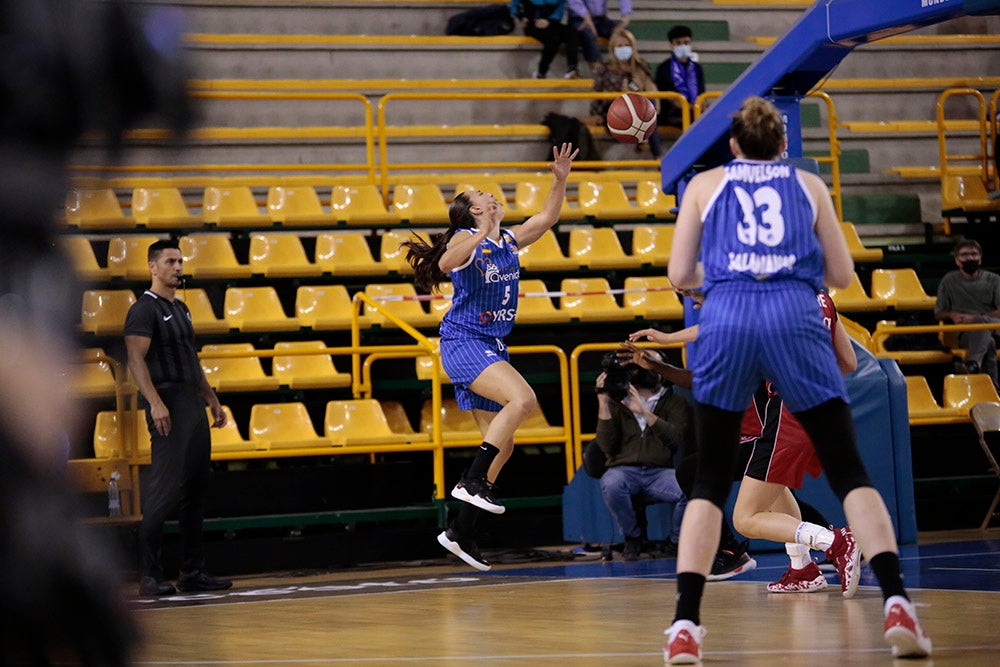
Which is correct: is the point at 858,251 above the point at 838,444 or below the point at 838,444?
above

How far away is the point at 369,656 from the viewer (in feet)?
16.0

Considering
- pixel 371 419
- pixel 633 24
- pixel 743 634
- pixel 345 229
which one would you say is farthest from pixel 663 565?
pixel 633 24

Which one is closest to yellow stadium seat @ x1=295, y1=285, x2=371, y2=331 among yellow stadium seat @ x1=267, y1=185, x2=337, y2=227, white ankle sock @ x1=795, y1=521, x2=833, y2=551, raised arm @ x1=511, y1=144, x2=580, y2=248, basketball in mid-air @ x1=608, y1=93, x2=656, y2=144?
yellow stadium seat @ x1=267, y1=185, x2=337, y2=227

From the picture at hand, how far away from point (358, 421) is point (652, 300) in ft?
10.9

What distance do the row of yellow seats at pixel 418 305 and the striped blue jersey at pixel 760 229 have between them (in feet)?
22.1

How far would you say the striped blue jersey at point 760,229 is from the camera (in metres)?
4.38

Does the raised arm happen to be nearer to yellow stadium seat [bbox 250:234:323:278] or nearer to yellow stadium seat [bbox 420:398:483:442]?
yellow stadium seat [bbox 420:398:483:442]

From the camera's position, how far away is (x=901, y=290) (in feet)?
43.1

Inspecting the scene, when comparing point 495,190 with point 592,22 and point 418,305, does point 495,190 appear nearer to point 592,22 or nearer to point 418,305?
point 418,305

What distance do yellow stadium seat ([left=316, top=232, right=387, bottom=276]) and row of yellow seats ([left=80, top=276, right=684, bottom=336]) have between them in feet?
0.68

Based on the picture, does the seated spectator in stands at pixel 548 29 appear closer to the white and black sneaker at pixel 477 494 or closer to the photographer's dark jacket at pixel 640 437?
the photographer's dark jacket at pixel 640 437

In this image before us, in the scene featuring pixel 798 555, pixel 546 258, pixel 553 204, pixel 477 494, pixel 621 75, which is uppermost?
pixel 621 75

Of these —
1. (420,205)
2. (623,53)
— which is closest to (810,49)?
(420,205)

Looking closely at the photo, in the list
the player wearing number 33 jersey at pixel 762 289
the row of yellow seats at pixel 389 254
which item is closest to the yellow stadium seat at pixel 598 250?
the row of yellow seats at pixel 389 254
